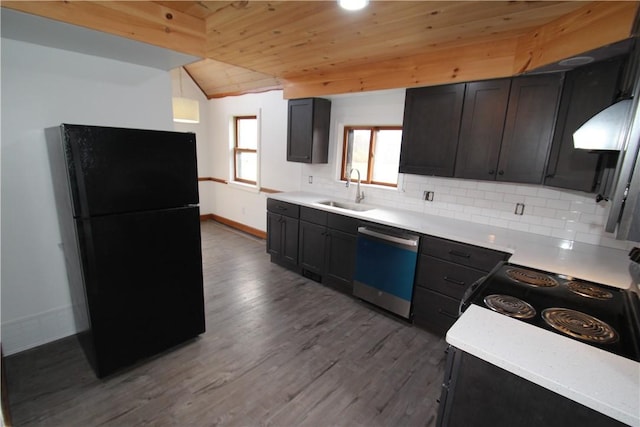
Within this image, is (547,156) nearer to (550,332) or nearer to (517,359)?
(550,332)

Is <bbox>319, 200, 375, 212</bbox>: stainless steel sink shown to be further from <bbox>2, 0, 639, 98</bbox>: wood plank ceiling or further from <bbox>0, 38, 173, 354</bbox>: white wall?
<bbox>0, 38, 173, 354</bbox>: white wall

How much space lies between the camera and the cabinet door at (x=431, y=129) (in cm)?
257

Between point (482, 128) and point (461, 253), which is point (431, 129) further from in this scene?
point (461, 253)

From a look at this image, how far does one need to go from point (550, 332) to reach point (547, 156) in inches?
62.3

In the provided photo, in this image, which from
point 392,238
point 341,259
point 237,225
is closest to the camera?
point 392,238

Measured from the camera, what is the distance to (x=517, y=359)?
38.1 inches

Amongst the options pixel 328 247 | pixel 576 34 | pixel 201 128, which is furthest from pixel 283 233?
pixel 201 128

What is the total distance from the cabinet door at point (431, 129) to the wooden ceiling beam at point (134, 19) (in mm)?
1936

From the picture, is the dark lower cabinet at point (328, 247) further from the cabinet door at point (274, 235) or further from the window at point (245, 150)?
the window at point (245, 150)

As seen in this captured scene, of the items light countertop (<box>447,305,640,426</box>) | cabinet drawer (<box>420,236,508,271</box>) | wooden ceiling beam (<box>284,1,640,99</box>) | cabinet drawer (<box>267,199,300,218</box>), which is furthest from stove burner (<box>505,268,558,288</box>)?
cabinet drawer (<box>267,199,300,218</box>)

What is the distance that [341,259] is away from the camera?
3197 mm

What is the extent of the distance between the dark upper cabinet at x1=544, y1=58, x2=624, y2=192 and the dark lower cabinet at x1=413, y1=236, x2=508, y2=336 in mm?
709

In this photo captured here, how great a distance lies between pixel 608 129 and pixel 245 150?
15.9 feet

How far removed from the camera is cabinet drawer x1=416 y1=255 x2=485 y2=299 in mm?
2316
